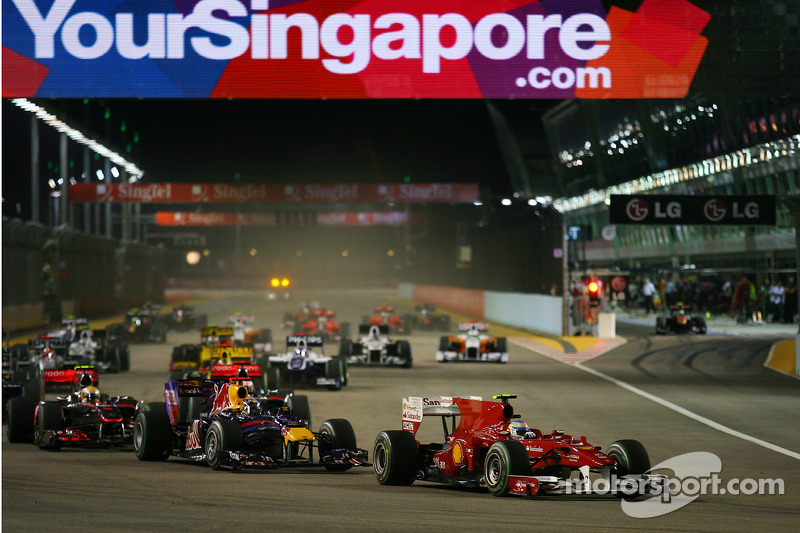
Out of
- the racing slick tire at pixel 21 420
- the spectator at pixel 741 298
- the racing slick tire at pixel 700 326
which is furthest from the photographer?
the spectator at pixel 741 298

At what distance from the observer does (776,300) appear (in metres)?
40.0

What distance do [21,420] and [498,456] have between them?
7.78 metres

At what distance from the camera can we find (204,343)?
2420 centimetres

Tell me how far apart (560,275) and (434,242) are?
3522 cm

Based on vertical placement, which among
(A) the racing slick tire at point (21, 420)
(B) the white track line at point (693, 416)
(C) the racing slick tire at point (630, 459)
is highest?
(C) the racing slick tire at point (630, 459)

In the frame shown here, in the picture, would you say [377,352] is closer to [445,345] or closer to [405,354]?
[405,354]

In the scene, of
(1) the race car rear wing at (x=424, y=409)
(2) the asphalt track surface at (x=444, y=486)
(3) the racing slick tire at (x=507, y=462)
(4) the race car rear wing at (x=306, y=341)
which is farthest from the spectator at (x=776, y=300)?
(3) the racing slick tire at (x=507, y=462)

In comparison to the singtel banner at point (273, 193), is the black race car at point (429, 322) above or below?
below

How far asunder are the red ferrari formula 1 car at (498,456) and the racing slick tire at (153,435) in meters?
3.23

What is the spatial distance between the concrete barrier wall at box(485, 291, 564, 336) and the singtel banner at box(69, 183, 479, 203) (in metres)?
6.24

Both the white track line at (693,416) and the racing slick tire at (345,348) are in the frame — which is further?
the racing slick tire at (345,348)

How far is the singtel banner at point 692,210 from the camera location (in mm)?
24766

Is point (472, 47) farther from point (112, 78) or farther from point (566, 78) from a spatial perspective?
point (112, 78)

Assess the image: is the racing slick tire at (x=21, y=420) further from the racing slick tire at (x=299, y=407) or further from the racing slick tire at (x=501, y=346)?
the racing slick tire at (x=501, y=346)
